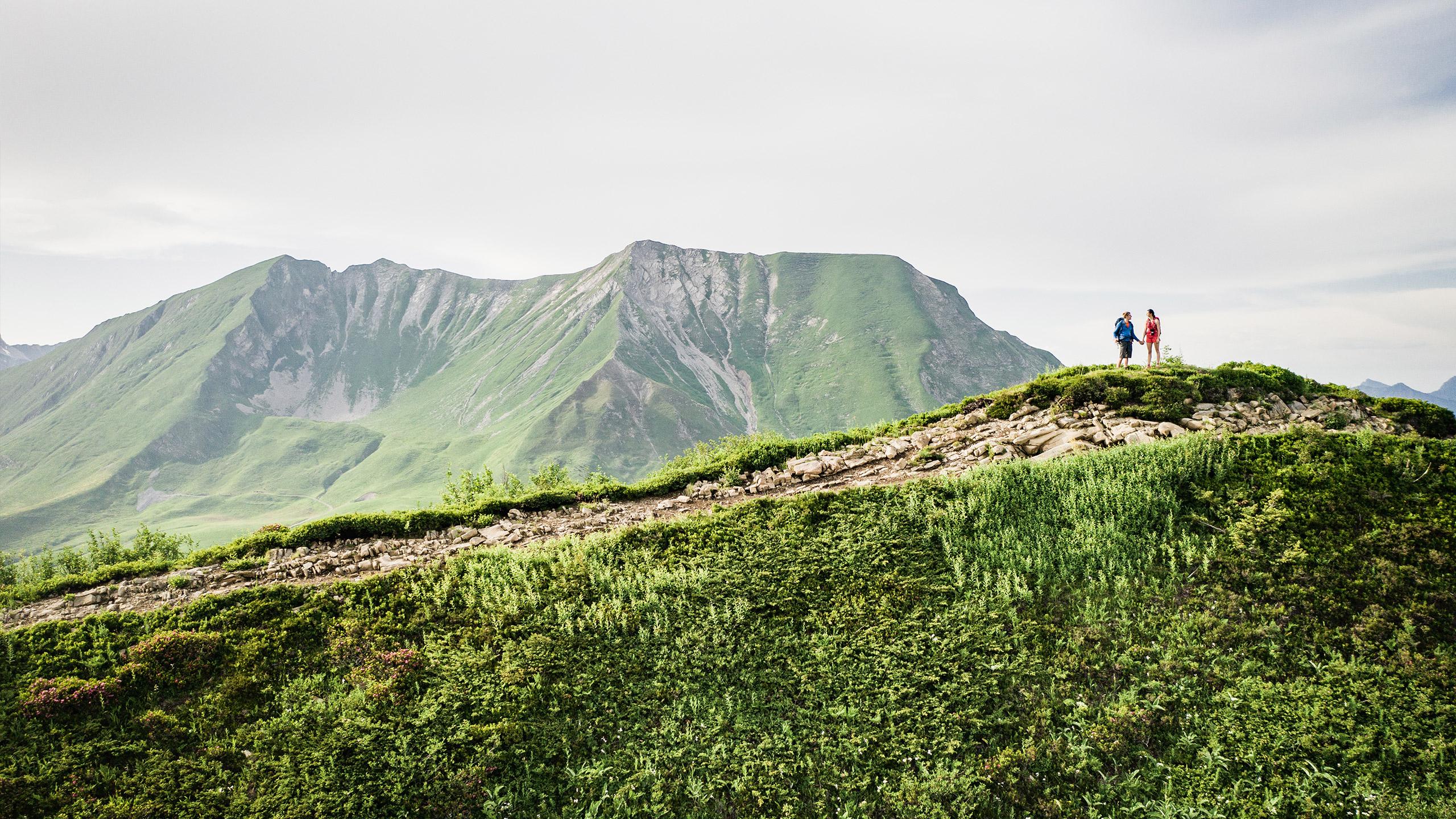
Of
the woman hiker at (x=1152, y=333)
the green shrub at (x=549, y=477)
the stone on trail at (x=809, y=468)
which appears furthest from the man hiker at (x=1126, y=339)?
the green shrub at (x=549, y=477)

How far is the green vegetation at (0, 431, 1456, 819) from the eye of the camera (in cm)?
894

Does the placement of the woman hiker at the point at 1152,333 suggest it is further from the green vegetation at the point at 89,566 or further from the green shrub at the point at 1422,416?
the green vegetation at the point at 89,566

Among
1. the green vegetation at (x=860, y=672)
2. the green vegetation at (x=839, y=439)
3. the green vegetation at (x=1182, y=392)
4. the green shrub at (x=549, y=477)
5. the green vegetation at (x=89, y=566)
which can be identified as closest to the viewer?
the green vegetation at (x=860, y=672)

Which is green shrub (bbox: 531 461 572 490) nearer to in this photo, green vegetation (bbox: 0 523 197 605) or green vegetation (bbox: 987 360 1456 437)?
green vegetation (bbox: 0 523 197 605)

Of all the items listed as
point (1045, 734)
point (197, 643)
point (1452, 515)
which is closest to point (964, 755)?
point (1045, 734)

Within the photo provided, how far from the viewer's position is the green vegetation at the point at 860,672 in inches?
352

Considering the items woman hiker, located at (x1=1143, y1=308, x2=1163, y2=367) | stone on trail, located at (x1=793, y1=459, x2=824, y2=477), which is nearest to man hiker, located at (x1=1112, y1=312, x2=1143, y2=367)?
woman hiker, located at (x1=1143, y1=308, x2=1163, y2=367)

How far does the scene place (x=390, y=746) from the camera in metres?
9.84

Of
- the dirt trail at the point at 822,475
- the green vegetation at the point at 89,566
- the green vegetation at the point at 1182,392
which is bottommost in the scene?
the green vegetation at the point at 89,566

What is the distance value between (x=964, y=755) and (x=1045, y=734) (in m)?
1.24

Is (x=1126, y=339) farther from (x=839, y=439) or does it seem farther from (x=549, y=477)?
(x=549, y=477)

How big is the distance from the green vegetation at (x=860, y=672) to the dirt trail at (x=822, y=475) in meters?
1.64

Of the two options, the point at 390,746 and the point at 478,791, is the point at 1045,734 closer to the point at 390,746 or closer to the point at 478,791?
the point at 478,791

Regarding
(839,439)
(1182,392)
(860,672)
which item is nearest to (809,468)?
(839,439)
